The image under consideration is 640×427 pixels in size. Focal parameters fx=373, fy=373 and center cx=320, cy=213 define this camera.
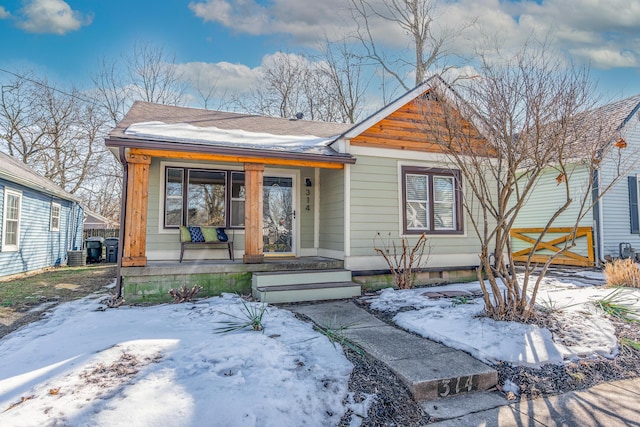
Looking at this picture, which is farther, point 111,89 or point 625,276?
point 111,89

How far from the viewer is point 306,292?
6.08 metres

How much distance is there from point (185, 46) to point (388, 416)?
55.1 feet

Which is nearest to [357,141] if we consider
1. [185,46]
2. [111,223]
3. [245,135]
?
[245,135]

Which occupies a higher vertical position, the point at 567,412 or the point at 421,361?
the point at 421,361

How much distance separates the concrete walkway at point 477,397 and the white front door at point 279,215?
4669 millimetres

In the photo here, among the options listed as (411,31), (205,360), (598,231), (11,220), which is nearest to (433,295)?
(205,360)

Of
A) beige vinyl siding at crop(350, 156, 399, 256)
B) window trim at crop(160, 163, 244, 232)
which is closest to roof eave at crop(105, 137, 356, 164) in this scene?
beige vinyl siding at crop(350, 156, 399, 256)

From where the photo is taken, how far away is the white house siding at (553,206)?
10.3 m

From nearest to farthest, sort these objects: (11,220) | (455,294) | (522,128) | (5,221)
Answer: (522,128) < (455,294) < (5,221) < (11,220)

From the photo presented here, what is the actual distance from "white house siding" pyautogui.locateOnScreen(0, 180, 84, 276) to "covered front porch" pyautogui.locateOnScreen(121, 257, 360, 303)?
6.34m

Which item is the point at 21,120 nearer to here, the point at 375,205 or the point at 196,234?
the point at 196,234

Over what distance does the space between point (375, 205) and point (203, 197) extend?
3527 millimetres

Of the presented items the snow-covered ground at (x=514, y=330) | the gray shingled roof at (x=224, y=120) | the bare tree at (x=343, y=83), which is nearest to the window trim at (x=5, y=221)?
the gray shingled roof at (x=224, y=120)

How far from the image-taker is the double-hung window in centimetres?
748
